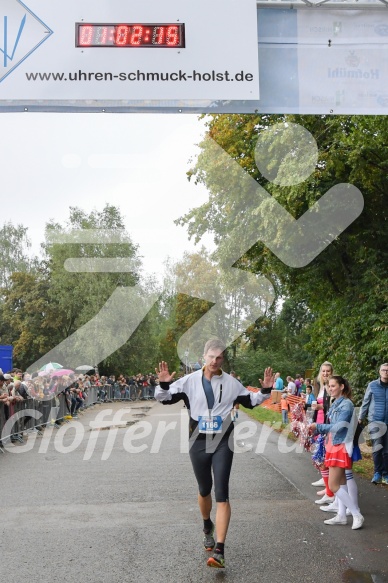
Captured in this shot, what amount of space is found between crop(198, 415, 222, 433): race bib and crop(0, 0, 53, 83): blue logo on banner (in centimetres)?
382

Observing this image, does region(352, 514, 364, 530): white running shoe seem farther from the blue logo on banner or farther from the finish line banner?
the blue logo on banner

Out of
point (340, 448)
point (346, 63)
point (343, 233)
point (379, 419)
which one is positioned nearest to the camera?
point (340, 448)

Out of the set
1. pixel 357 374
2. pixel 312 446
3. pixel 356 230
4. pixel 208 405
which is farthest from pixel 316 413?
pixel 356 230

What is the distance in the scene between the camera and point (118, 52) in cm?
791

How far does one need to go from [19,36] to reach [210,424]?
4177 mm

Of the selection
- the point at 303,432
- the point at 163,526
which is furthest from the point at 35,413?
the point at 163,526

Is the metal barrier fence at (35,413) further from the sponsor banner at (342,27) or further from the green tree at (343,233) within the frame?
the sponsor banner at (342,27)

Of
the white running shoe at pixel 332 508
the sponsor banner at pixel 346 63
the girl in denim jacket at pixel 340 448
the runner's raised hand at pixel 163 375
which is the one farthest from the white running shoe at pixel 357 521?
the sponsor banner at pixel 346 63

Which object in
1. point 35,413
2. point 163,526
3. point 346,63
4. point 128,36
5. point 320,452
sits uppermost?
point 128,36

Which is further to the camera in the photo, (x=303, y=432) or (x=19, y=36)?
(x=303, y=432)

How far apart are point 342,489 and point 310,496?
1840mm

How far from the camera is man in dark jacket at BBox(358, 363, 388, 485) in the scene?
11.2 m

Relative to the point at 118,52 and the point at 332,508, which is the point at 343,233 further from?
the point at 118,52

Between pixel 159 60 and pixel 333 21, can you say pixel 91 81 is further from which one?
pixel 333 21
